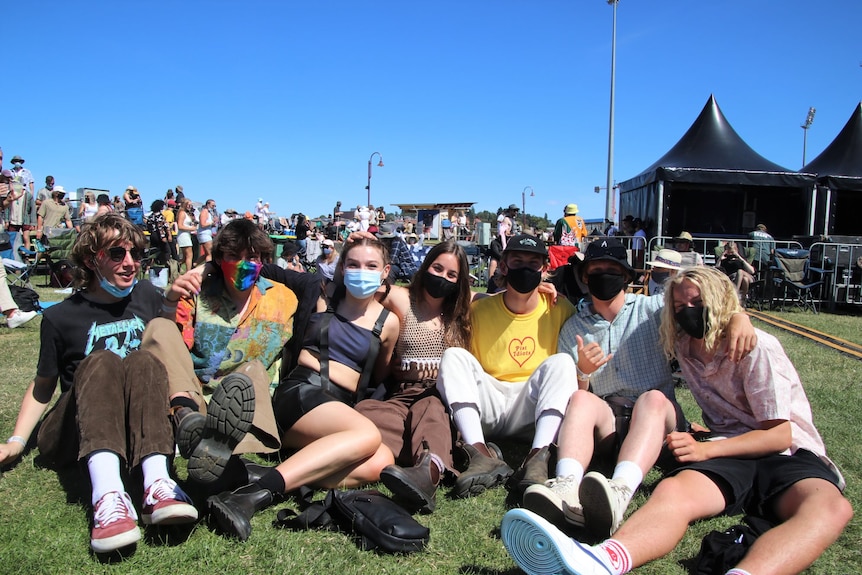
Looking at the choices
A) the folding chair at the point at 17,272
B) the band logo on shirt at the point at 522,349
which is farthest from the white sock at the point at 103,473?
the folding chair at the point at 17,272

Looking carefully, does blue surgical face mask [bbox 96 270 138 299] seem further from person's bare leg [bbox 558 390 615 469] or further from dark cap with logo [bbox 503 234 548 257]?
person's bare leg [bbox 558 390 615 469]

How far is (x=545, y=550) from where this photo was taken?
2225 millimetres

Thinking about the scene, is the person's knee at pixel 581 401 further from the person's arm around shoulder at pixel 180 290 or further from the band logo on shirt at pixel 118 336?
the band logo on shirt at pixel 118 336

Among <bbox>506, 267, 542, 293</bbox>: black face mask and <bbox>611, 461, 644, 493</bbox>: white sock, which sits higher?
<bbox>506, 267, 542, 293</bbox>: black face mask

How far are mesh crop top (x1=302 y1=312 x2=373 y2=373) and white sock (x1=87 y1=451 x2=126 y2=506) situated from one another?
4.16ft

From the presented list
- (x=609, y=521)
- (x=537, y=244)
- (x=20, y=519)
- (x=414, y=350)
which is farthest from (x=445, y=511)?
(x=20, y=519)

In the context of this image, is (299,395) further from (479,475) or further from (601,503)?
(601,503)

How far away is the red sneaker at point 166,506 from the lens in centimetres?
255

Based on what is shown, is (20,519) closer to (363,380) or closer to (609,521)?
(363,380)

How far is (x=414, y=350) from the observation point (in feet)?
13.0

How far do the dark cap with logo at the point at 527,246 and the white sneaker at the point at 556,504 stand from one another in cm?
160

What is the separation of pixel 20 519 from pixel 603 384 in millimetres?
3227

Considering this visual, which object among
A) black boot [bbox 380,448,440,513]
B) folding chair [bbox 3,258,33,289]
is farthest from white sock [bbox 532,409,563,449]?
folding chair [bbox 3,258,33,289]

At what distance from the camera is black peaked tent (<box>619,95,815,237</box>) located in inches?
595
